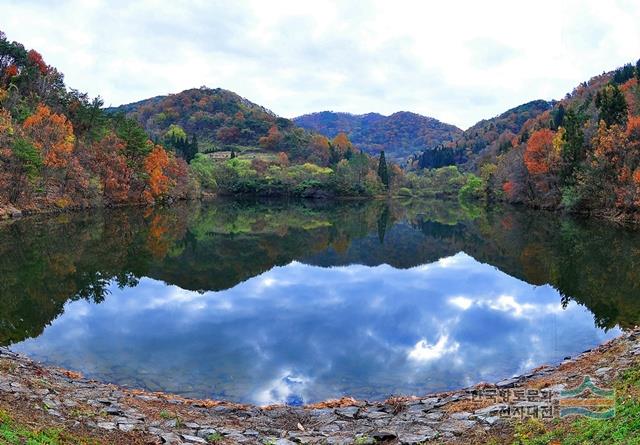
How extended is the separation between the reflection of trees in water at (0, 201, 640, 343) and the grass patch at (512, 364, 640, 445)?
1137 centimetres

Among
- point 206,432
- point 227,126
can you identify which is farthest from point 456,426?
point 227,126

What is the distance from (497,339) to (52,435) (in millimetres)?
13447

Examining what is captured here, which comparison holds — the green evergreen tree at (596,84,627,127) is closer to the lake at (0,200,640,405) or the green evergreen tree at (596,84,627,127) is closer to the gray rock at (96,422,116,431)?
the lake at (0,200,640,405)

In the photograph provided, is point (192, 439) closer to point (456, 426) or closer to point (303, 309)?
point (456, 426)

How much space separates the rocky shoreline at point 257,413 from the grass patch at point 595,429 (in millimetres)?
618

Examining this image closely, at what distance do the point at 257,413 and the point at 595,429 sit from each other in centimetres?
625

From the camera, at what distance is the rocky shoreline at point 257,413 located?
8.40m

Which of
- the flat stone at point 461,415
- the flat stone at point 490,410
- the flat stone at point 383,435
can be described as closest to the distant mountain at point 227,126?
the flat stone at point 461,415

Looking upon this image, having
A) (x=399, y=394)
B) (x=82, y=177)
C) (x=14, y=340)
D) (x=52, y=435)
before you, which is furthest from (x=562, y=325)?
(x=82, y=177)

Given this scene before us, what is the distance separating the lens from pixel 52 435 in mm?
7340

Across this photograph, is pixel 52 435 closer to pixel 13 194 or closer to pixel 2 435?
pixel 2 435

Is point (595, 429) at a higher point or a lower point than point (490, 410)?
lower

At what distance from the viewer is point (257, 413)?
10383 millimetres

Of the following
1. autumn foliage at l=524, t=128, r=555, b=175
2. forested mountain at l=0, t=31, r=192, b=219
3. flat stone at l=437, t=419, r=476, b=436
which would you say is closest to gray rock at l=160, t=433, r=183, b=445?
flat stone at l=437, t=419, r=476, b=436
